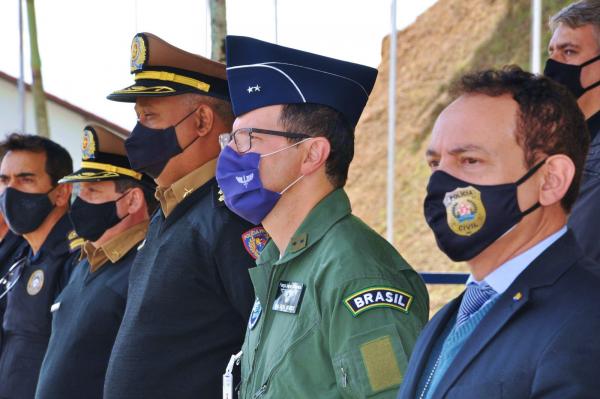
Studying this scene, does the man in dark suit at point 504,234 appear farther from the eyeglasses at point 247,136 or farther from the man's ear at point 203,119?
the man's ear at point 203,119

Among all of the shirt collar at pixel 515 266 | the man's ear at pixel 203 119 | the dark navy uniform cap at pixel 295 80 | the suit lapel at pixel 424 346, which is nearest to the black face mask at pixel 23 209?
the man's ear at pixel 203 119

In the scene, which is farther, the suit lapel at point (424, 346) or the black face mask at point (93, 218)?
the black face mask at point (93, 218)

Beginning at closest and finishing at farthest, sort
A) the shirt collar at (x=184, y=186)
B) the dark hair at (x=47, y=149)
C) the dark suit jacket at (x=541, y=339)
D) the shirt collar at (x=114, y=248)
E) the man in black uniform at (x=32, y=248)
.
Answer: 1. the dark suit jacket at (x=541, y=339)
2. the shirt collar at (x=184, y=186)
3. the shirt collar at (x=114, y=248)
4. the man in black uniform at (x=32, y=248)
5. the dark hair at (x=47, y=149)

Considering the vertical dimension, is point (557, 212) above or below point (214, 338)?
above

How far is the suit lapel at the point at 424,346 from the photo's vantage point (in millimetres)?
2287

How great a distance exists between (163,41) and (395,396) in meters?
2.23

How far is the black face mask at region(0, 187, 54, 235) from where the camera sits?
562cm

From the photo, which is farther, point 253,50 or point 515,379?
point 253,50

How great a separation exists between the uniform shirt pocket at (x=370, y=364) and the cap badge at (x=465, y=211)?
0.50 m

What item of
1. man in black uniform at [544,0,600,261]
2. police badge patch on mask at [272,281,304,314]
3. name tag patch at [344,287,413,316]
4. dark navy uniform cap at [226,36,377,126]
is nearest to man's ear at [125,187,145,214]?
dark navy uniform cap at [226,36,377,126]

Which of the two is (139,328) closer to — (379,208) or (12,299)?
(12,299)

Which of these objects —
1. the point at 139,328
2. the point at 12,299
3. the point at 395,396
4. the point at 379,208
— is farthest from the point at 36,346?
the point at 379,208

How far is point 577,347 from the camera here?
1.84 metres

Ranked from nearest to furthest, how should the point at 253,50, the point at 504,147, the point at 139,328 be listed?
the point at 504,147 → the point at 253,50 → the point at 139,328
